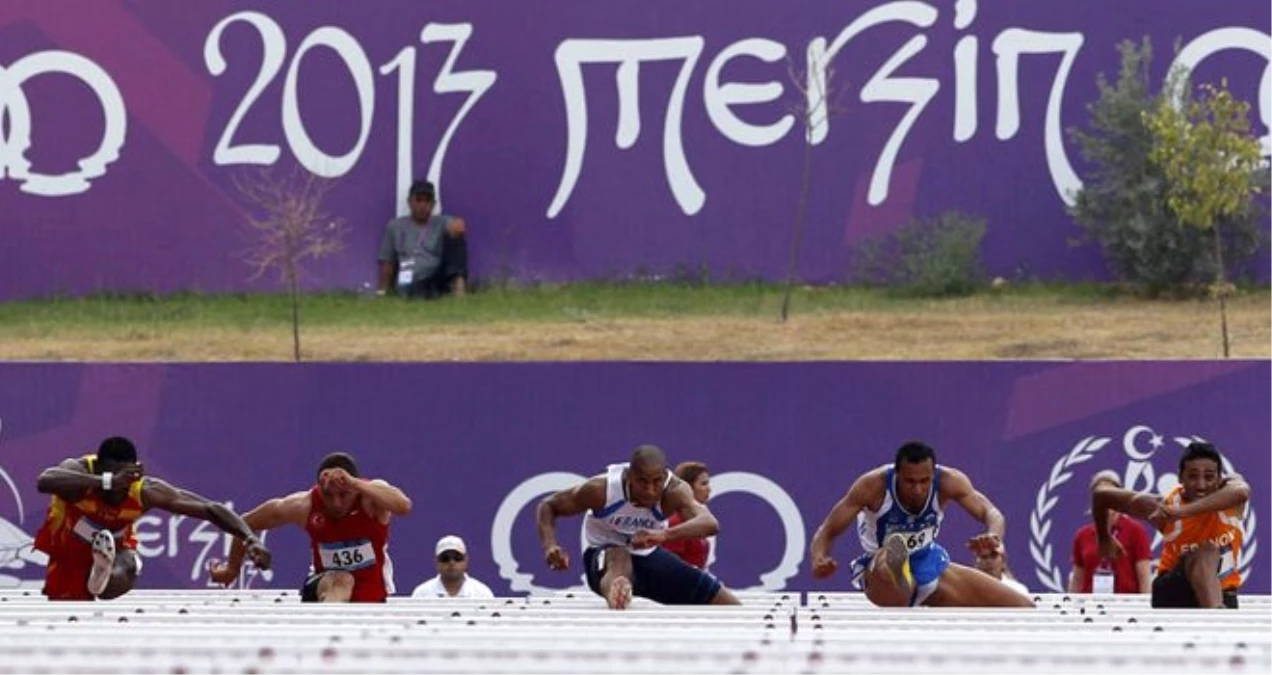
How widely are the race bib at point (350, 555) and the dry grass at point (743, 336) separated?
9006 mm

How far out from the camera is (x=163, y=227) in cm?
2772

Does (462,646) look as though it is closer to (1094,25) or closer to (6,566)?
(6,566)

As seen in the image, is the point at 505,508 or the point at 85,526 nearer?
the point at 85,526

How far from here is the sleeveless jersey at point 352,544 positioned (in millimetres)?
15328

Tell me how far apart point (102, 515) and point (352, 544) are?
1.39m

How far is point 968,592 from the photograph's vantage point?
1417cm

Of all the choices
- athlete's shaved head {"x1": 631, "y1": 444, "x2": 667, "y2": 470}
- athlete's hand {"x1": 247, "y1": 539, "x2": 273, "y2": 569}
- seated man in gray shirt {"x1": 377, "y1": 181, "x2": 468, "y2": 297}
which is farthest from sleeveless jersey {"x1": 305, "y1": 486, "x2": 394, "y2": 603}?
seated man in gray shirt {"x1": 377, "y1": 181, "x2": 468, "y2": 297}

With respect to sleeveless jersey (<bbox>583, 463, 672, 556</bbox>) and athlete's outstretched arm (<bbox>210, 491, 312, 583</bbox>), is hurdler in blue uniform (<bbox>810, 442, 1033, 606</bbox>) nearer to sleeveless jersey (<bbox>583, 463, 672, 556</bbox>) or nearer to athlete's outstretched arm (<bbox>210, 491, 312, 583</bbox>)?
sleeveless jersey (<bbox>583, 463, 672, 556</bbox>)

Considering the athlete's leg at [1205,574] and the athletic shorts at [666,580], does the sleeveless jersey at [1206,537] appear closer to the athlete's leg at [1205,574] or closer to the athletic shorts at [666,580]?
the athlete's leg at [1205,574]

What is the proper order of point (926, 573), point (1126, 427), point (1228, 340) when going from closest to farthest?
1. point (926, 573)
2. point (1126, 427)
3. point (1228, 340)

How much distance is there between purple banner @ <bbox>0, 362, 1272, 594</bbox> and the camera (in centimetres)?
1939

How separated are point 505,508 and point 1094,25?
970 cm

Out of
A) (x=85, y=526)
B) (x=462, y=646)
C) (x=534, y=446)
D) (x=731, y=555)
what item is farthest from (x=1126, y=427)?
(x=462, y=646)

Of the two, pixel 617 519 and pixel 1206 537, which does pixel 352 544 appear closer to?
pixel 617 519
